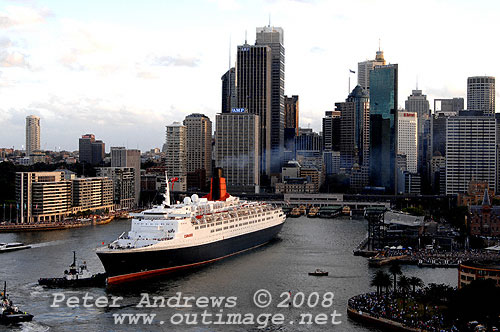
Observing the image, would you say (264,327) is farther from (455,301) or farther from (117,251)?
(117,251)

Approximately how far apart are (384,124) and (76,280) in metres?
83.8

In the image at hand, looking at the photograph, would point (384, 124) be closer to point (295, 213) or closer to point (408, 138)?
point (295, 213)

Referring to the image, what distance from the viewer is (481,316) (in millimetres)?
24453

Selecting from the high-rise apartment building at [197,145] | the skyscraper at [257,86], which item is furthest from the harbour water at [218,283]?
the skyscraper at [257,86]

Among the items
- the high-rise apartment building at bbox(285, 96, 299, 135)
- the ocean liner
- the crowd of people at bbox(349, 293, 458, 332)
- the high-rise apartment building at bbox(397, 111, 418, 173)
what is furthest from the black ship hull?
the high-rise apartment building at bbox(285, 96, 299, 135)

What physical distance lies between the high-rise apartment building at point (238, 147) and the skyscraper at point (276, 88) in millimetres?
19132

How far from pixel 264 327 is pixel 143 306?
6201mm

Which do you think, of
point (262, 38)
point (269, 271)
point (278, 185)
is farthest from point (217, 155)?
point (269, 271)

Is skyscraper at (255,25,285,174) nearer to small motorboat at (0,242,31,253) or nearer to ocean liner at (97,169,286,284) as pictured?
ocean liner at (97,169,286,284)

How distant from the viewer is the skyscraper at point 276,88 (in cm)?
12900

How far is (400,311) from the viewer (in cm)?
2673

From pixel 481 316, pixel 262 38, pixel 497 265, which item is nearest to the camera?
pixel 481 316

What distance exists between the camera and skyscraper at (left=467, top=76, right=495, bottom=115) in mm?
137125

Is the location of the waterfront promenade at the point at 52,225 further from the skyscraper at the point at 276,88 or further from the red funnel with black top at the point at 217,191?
the skyscraper at the point at 276,88
